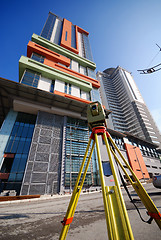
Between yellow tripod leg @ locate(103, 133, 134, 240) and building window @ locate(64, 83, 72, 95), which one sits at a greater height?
building window @ locate(64, 83, 72, 95)

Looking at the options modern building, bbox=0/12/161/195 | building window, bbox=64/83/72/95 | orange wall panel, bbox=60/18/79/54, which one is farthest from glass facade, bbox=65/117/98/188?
orange wall panel, bbox=60/18/79/54

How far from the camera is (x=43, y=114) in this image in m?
20.0

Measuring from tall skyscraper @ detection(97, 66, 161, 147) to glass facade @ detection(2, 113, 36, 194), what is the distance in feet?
172

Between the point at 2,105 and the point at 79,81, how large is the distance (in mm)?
18895

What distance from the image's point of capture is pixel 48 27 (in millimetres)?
40938

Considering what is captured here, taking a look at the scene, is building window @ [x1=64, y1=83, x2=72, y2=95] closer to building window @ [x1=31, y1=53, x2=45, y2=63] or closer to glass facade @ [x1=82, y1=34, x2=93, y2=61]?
building window @ [x1=31, y1=53, x2=45, y2=63]

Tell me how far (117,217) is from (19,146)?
19842mm

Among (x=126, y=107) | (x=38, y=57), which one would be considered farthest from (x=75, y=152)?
(x=126, y=107)

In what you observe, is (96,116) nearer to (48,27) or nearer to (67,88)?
(67,88)

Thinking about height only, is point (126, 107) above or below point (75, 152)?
above

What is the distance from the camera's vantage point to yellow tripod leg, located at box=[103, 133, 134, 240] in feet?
3.97

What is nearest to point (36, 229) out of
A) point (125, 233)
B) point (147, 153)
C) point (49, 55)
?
point (125, 233)

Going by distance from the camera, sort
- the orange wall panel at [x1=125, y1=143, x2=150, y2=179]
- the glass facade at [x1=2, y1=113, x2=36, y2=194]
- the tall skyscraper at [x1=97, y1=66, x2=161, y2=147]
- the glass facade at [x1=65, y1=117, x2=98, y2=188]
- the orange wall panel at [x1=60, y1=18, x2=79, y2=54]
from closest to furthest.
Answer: the glass facade at [x1=2, y1=113, x2=36, y2=194]
the glass facade at [x1=65, y1=117, x2=98, y2=188]
the orange wall panel at [x1=125, y1=143, x2=150, y2=179]
the orange wall panel at [x1=60, y1=18, x2=79, y2=54]
the tall skyscraper at [x1=97, y1=66, x2=161, y2=147]

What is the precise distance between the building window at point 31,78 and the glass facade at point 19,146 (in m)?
6.51
